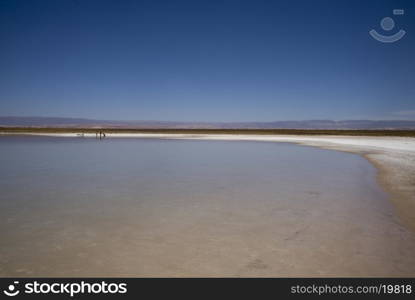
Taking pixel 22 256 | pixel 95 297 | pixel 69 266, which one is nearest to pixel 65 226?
pixel 22 256

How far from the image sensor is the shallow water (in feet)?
12.2

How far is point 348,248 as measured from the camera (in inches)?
169

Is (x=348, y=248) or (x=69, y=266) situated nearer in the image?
(x=69, y=266)

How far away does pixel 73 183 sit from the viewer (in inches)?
343

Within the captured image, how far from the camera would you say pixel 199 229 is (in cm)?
504

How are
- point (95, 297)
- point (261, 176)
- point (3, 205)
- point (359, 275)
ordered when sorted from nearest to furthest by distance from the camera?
point (95, 297)
point (359, 275)
point (3, 205)
point (261, 176)

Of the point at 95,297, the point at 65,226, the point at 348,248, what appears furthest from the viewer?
the point at 65,226

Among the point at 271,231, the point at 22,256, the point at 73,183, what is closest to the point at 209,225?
the point at 271,231

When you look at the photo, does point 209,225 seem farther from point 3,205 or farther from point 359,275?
point 3,205

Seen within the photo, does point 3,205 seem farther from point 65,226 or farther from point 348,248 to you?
point 348,248

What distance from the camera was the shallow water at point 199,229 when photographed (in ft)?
12.2

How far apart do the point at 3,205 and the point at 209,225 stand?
4373mm

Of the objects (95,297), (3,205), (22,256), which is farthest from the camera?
(3,205)

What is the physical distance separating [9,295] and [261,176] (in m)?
8.08
